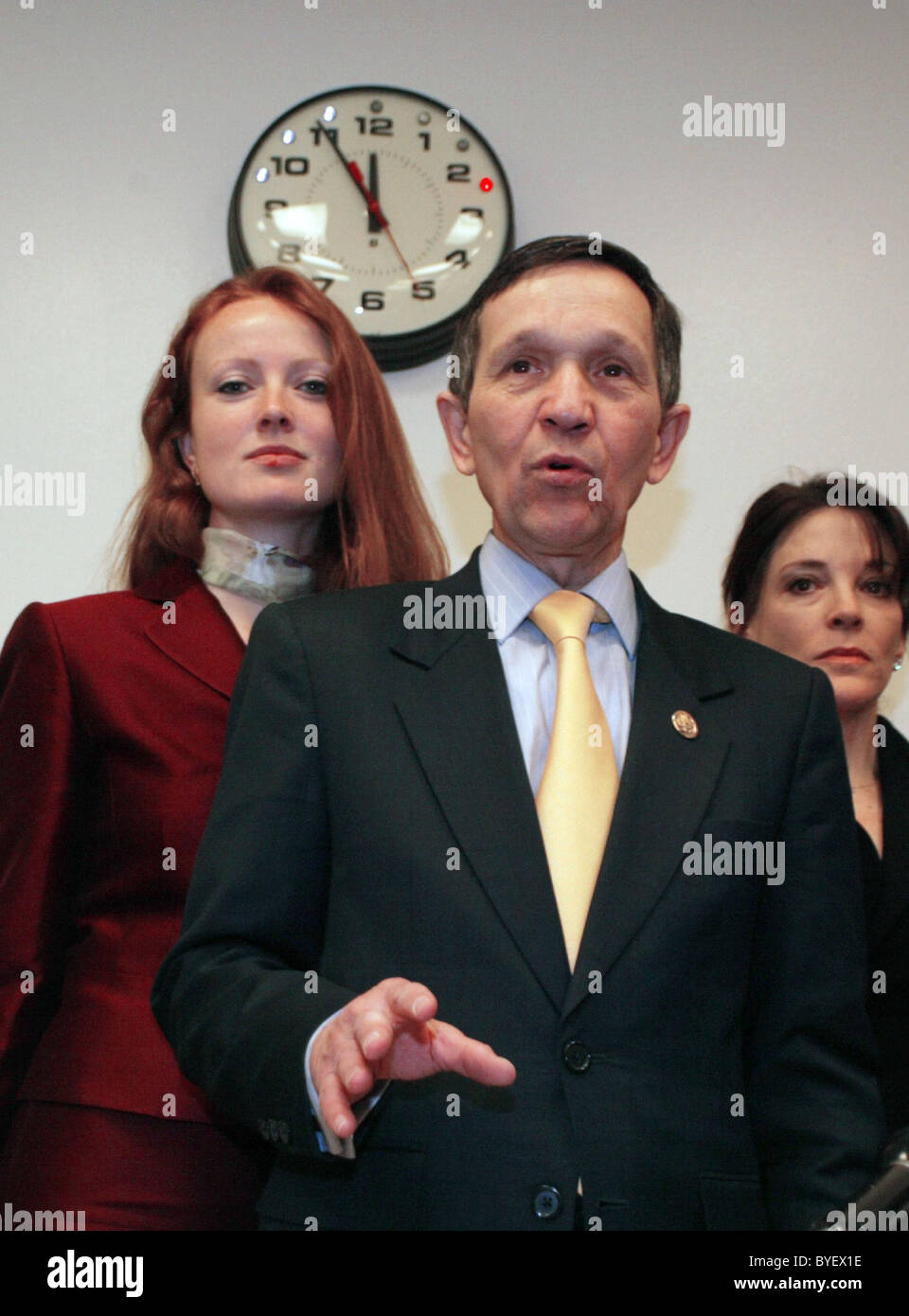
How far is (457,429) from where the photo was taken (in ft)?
5.19

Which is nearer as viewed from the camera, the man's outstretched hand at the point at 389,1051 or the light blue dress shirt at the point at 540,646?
the man's outstretched hand at the point at 389,1051

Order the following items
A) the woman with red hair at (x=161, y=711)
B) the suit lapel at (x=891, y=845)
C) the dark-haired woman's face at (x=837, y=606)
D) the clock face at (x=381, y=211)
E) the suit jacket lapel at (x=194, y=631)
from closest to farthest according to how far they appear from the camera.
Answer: the woman with red hair at (x=161, y=711) < the suit jacket lapel at (x=194, y=631) < the suit lapel at (x=891, y=845) < the dark-haired woman's face at (x=837, y=606) < the clock face at (x=381, y=211)

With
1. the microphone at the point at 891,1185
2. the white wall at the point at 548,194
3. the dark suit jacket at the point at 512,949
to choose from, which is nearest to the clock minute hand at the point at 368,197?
the white wall at the point at 548,194

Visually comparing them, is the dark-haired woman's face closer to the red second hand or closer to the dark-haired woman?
the dark-haired woman

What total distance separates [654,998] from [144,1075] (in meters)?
0.60

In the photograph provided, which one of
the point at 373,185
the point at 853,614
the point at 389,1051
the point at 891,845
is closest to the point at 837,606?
the point at 853,614

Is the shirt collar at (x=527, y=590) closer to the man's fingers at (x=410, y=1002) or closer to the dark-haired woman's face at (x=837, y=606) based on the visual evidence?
the man's fingers at (x=410, y=1002)

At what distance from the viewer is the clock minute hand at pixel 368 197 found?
249 cm

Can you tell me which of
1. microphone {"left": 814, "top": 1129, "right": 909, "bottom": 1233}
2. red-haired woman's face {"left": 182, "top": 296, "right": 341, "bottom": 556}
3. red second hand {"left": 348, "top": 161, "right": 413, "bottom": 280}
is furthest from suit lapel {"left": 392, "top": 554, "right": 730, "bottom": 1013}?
red second hand {"left": 348, "top": 161, "right": 413, "bottom": 280}

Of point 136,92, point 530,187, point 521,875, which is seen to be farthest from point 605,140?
point 521,875

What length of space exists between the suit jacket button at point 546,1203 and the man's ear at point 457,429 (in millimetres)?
721

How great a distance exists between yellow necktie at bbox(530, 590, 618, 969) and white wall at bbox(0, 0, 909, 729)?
113cm

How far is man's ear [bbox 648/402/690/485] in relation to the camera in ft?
5.20

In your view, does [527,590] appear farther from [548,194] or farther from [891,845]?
[548,194]
